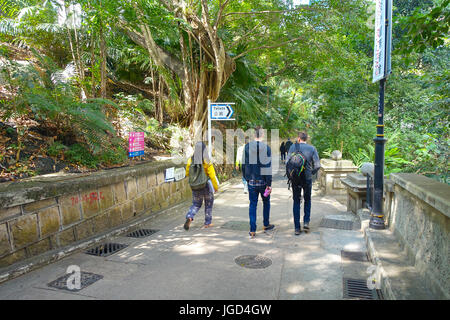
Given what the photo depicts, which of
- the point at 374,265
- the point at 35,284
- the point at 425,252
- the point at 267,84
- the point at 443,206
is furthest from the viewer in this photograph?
the point at 267,84

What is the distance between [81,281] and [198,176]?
2727mm

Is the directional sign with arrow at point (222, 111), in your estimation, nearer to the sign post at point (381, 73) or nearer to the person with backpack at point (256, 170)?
the person with backpack at point (256, 170)

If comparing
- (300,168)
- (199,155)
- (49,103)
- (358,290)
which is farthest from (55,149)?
(358,290)

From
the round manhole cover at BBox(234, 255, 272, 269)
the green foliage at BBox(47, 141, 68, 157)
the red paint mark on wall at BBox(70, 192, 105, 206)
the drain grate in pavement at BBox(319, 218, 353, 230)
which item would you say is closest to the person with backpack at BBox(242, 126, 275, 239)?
the round manhole cover at BBox(234, 255, 272, 269)

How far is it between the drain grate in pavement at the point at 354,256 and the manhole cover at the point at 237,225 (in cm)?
194

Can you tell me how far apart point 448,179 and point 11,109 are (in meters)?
8.18

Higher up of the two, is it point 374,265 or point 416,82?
point 416,82

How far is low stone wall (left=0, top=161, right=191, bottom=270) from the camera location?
3935mm

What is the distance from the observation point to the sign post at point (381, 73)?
4.74 m

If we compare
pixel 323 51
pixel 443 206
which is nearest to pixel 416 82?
pixel 323 51

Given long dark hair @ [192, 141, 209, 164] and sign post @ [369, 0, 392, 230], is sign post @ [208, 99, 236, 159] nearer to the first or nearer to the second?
long dark hair @ [192, 141, 209, 164]

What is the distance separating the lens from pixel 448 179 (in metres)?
6.29

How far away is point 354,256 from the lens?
450 cm

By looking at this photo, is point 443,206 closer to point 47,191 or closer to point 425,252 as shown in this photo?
point 425,252
